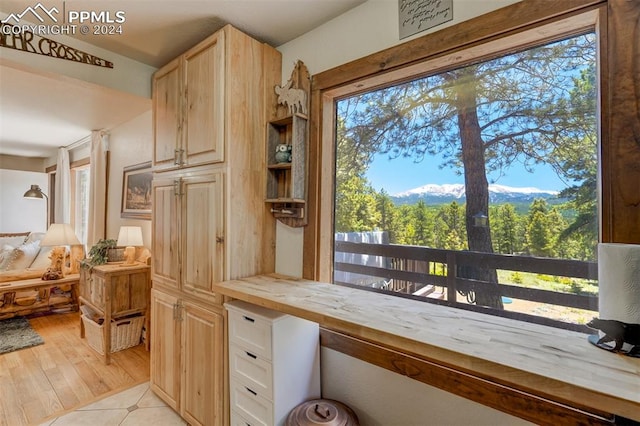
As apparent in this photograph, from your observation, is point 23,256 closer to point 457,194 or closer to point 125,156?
point 125,156

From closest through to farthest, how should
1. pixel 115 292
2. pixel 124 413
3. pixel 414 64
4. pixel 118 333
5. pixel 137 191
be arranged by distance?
pixel 414 64 < pixel 124 413 < pixel 115 292 < pixel 118 333 < pixel 137 191

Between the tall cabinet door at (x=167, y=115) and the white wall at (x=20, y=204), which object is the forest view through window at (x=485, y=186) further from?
the white wall at (x=20, y=204)

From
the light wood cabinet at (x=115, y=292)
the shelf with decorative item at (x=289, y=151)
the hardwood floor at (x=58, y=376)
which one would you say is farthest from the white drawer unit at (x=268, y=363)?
the light wood cabinet at (x=115, y=292)

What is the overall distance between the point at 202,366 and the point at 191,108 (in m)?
1.54

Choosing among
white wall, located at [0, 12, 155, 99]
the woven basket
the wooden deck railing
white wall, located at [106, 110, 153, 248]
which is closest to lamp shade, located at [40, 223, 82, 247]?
white wall, located at [106, 110, 153, 248]

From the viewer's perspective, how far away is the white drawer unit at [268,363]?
4.73ft

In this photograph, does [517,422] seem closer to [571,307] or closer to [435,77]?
[571,307]

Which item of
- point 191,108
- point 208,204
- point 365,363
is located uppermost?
point 191,108

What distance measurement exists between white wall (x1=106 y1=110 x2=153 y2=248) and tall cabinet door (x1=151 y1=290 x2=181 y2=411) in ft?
4.04

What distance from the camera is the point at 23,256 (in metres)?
4.34

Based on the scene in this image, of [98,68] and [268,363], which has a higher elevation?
[98,68]

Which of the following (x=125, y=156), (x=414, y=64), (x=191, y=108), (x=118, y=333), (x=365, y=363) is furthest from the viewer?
(x=125, y=156)

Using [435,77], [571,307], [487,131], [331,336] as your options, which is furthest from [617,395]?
[435,77]

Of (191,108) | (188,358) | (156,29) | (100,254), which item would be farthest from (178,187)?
(100,254)
